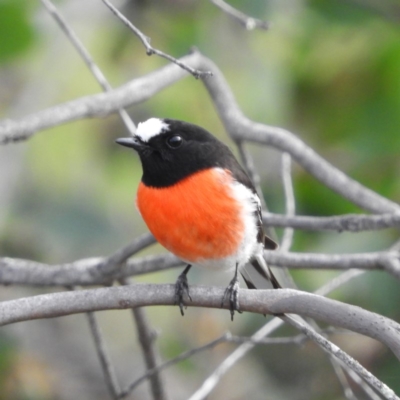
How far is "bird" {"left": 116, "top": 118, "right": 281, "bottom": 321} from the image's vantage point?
306 centimetres

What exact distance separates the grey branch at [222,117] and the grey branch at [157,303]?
2.54ft

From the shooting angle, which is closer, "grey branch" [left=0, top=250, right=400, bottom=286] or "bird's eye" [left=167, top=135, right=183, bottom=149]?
"grey branch" [left=0, top=250, right=400, bottom=286]

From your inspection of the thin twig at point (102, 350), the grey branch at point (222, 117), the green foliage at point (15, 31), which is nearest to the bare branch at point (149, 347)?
the thin twig at point (102, 350)

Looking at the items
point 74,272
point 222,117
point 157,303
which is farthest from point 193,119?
point 157,303

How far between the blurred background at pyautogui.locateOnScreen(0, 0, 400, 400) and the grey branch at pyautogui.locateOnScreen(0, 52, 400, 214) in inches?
25.8

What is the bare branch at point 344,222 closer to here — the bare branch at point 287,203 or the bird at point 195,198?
the bird at point 195,198

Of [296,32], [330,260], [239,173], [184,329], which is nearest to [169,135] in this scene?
[239,173]

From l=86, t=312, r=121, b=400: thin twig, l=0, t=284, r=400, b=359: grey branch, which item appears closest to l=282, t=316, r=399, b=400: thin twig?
l=0, t=284, r=400, b=359: grey branch

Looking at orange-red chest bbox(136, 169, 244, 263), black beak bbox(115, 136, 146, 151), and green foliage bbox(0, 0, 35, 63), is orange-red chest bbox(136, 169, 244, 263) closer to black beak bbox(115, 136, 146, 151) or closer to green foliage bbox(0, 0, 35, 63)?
black beak bbox(115, 136, 146, 151)

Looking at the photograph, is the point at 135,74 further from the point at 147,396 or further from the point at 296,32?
the point at 147,396

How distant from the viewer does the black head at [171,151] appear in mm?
3189

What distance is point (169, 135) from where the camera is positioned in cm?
322

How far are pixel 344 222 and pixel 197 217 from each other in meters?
0.57

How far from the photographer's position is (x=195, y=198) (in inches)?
121
